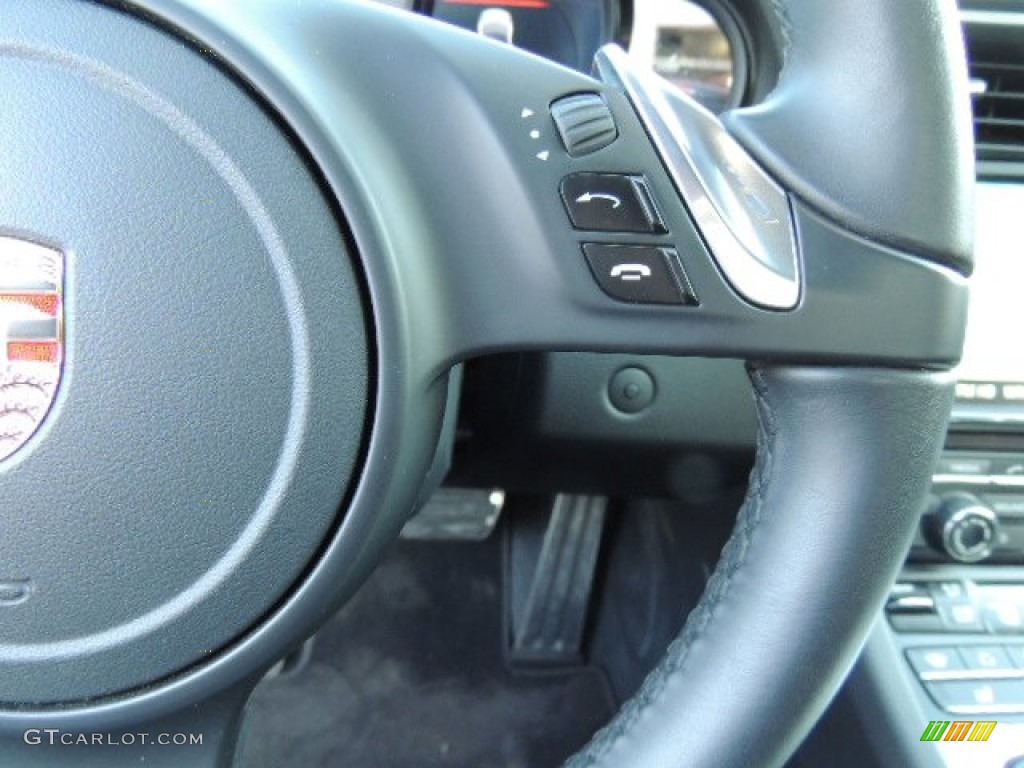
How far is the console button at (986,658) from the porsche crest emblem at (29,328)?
0.82 m

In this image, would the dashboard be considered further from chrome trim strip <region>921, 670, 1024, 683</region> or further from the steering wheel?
the steering wheel

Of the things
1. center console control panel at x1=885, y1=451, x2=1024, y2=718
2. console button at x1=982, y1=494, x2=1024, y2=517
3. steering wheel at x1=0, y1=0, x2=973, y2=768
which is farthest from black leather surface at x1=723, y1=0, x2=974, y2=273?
console button at x1=982, y1=494, x2=1024, y2=517

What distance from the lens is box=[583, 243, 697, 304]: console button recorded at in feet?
2.08

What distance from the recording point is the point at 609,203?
0.64m

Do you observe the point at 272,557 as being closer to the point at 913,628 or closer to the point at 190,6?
the point at 190,6

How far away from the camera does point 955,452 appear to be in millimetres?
1155

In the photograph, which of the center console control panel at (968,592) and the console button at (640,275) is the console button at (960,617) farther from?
the console button at (640,275)

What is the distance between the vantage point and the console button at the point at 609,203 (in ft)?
2.08

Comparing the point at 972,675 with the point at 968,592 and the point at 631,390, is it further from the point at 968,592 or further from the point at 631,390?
the point at 631,390

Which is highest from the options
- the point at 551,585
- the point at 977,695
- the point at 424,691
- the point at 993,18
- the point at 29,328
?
the point at 993,18

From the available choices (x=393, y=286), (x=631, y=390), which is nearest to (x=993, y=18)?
(x=631, y=390)

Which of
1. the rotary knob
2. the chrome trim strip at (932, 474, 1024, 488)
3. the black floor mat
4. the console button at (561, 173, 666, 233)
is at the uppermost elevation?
the console button at (561, 173, 666, 233)

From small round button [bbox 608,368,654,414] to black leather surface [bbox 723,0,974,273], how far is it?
35 centimetres

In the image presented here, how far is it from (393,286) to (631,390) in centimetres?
41
